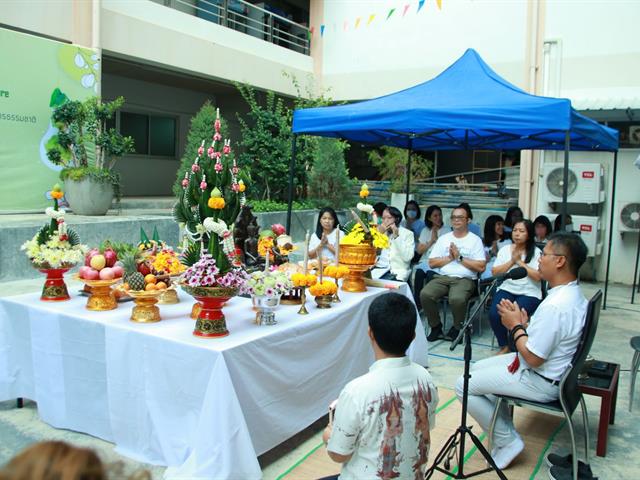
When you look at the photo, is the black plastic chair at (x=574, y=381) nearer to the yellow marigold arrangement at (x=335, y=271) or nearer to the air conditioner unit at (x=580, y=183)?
the yellow marigold arrangement at (x=335, y=271)

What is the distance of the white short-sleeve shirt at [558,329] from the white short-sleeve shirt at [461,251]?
2814 mm

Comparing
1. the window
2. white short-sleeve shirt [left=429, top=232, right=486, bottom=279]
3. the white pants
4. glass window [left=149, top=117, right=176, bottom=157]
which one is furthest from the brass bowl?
glass window [left=149, top=117, right=176, bottom=157]

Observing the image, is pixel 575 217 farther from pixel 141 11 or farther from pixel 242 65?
pixel 141 11

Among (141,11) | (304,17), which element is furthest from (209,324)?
(304,17)

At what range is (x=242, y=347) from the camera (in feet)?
9.27

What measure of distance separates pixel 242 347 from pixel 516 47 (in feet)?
32.8

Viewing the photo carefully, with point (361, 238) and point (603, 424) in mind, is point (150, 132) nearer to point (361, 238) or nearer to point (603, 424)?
point (361, 238)

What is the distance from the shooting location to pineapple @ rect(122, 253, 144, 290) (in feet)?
10.5

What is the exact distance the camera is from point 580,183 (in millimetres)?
8781

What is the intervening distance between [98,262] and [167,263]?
399 mm

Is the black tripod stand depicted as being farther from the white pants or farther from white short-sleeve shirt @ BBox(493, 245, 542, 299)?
white short-sleeve shirt @ BBox(493, 245, 542, 299)

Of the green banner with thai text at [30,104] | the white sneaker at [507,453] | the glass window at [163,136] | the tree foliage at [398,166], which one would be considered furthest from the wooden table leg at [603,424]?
the glass window at [163,136]

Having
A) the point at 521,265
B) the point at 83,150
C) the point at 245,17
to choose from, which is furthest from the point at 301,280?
the point at 245,17

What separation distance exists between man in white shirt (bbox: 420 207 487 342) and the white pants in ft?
7.87
